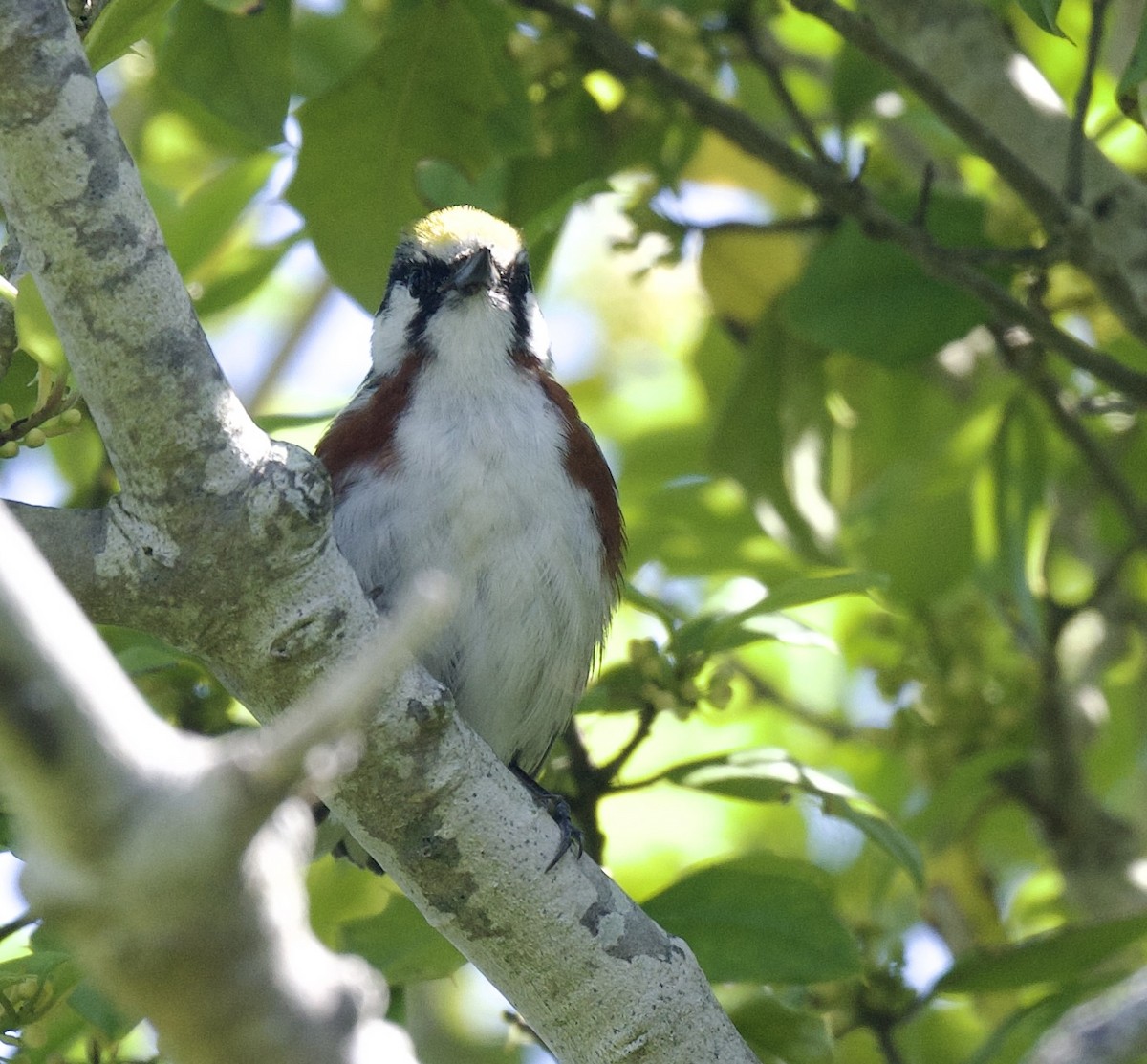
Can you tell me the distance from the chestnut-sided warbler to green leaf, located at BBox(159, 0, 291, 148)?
1.65ft

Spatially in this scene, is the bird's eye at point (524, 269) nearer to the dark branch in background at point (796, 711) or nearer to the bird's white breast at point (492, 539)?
the bird's white breast at point (492, 539)

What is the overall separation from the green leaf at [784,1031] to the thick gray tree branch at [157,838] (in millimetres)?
1872

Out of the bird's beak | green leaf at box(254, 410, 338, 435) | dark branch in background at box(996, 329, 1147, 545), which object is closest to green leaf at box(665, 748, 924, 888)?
green leaf at box(254, 410, 338, 435)

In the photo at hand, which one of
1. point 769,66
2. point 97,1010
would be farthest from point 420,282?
point 97,1010

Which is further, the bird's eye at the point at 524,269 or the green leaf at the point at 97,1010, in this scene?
the bird's eye at the point at 524,269

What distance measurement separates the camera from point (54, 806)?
1.22m

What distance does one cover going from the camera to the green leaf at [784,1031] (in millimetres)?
3064

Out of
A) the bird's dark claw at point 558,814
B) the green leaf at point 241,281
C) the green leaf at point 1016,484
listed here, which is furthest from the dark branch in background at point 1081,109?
the green leaf at point 241,281

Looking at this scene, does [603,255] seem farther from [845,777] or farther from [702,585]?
[845,777]

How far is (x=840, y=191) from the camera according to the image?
3564 millimetres

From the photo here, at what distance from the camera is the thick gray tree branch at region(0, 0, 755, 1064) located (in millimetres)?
1985

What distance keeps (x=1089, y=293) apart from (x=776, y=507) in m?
0.97

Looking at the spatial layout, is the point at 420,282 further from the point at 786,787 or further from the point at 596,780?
the point at 786,787

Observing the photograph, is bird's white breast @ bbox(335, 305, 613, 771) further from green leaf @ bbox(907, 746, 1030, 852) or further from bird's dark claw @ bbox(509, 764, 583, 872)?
green leaf @ bbox(907, 746, 1030, 852)
